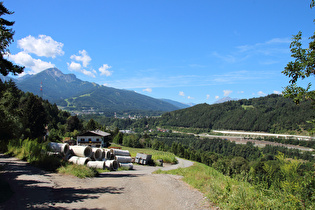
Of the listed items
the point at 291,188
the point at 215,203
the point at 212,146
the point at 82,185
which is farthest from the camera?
the point at 212,146

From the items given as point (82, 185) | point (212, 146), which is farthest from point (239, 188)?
point (212, 146)

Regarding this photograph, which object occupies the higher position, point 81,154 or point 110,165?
point 81,154

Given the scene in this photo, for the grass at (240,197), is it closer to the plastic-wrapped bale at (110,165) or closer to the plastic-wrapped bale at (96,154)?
the plastic-wrapped bale at (110,165)

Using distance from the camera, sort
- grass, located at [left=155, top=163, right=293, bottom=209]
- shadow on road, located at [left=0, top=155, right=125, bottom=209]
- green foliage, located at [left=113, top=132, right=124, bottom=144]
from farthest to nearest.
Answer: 1. green foliage, located at [left=113, top=132, right=124, bottom=144]
2. shadow on road, located at [left=0, top=155, right=125, bottom=209]
3. grass, located at [left=155, top=163, right=293, bottom=209]

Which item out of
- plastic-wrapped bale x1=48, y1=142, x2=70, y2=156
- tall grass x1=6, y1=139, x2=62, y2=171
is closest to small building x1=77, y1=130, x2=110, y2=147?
tall grass x1=6, y1=139, x2=62, y2=171

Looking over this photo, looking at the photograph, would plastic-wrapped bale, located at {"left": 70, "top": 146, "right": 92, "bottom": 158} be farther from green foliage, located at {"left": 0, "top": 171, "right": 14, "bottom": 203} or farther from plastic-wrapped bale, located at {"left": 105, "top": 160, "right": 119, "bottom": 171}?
green foliage, located at {"left": 0, "top": 171, "right": 14, "bottom": 203}

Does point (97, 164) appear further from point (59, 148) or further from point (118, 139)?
point (118, 139)

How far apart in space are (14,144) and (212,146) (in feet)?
453

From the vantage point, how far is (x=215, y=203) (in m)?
7.17

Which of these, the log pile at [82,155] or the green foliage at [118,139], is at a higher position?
the log pile at [82,155]

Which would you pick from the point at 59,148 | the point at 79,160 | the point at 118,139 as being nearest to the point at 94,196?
the point at 79,160

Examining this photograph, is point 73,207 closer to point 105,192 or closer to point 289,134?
point 105,192

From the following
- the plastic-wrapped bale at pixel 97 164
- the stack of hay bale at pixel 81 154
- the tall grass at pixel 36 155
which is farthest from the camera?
the plastic-wrapped bale at pixel 97 164

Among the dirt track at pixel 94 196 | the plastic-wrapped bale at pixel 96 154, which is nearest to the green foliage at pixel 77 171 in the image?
the dirt track at pixel 94 196
